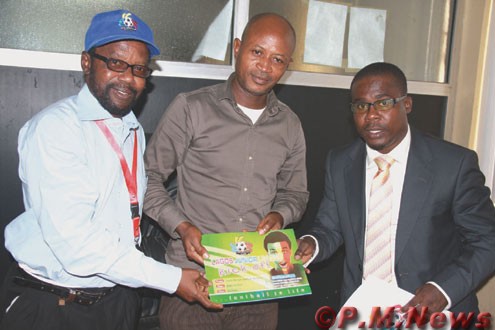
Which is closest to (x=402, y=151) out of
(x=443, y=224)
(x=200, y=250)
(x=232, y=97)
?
(x=443, y=224)

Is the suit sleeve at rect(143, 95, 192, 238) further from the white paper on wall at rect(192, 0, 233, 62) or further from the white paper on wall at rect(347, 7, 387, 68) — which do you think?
the white paper on wall at rect(347, 7, 387, 68)

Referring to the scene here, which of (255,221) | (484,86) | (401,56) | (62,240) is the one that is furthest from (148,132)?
(484,86)

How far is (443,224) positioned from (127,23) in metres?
1.77

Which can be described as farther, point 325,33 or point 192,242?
point 325,33

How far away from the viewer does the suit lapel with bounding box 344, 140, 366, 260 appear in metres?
2.36

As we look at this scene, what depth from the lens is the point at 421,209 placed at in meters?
2.21

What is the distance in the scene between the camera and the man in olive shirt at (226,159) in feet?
7.63

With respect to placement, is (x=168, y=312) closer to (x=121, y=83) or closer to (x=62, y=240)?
(x=62, y=240)

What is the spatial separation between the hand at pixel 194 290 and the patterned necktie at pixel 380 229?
31.7 inches

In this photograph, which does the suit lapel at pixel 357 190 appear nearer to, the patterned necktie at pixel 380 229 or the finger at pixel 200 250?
the patterned necktie at pixel 380 229

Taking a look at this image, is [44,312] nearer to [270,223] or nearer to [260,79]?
[270,223]

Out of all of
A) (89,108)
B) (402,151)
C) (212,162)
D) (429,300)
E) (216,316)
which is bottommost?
(216,316)

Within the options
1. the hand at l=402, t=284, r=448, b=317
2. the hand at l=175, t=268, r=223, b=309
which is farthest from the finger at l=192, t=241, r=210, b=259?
the hand at l=402, t=284, r=448, b=317

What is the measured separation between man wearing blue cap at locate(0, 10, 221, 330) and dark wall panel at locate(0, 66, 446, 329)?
1.04 meters
